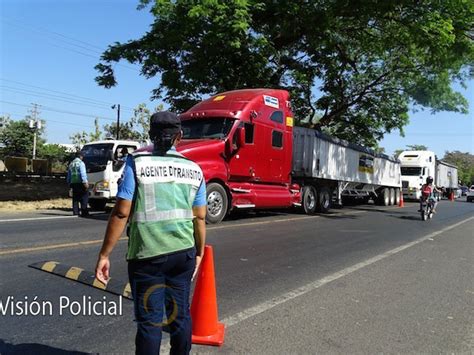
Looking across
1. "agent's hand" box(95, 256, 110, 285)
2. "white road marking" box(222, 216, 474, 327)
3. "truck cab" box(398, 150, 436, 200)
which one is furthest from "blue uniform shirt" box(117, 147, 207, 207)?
"truck cab" box(398, 150, 436, 200)

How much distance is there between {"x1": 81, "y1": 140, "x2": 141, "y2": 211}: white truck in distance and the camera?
1505 cm

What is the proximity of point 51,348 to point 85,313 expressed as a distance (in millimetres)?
881

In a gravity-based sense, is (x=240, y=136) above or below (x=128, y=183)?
above

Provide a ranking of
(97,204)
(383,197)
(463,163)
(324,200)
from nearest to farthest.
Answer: (97,204)
(324,200)
(383,197)
(463,163)

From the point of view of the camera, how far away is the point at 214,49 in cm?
1897

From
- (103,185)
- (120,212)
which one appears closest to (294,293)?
(120,212)

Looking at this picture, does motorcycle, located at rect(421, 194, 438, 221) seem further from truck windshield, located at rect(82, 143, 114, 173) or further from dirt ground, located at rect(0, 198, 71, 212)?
dirt ground, located at rect(0, 198, 71, 212)

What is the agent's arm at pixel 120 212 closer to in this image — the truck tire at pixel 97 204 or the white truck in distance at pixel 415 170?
the truck tire at pixel 97 204

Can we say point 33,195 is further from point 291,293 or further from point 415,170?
point 415,170

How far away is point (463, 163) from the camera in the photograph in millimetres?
133500

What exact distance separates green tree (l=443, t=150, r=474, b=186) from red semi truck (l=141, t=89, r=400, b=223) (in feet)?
345

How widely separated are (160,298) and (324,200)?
53.2ft

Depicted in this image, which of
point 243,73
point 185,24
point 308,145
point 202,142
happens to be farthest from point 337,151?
point 202,142

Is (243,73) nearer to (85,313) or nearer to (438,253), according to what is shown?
(438,253)
